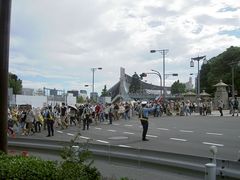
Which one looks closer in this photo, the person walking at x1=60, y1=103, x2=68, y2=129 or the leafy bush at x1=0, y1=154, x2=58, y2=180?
the leafy bush at x1=0, y1=154, x2=58, y2=180

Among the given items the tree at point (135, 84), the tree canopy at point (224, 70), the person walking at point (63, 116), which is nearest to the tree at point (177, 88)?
the tree at point (135, 84)

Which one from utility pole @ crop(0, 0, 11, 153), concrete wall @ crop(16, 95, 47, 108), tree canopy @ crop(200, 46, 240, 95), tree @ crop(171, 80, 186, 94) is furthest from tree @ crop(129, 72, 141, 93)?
utility pole @ crop(0, 0, 11, 153)

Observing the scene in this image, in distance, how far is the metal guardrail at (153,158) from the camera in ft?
27.9

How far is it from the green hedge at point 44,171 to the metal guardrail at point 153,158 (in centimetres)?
280

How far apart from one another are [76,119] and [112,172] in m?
22.0

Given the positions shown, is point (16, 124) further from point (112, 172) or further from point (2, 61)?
point (2, 61)

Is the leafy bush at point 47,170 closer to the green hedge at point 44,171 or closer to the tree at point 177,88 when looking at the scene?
the green hedge at point 44,171

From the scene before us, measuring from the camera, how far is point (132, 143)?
1878 cm

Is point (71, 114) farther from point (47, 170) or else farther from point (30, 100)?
point (47, 170)

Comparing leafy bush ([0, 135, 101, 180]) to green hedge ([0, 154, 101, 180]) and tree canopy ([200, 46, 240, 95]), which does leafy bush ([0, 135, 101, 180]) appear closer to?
green hedge ([0, 154, 101, 180])

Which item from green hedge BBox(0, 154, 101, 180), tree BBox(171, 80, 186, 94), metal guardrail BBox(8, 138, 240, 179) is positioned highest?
tree BBox(171, 80, 186, 94)

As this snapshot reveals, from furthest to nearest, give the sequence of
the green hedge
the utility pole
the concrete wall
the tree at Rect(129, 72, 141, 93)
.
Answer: the tree at Rect(129, 72, 141, 93)
the concrete wall
the utility pole
the green hedge

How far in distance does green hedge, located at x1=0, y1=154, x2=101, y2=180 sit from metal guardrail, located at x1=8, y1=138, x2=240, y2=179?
2.80 meters

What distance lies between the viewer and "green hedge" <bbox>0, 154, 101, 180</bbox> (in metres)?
6.70
